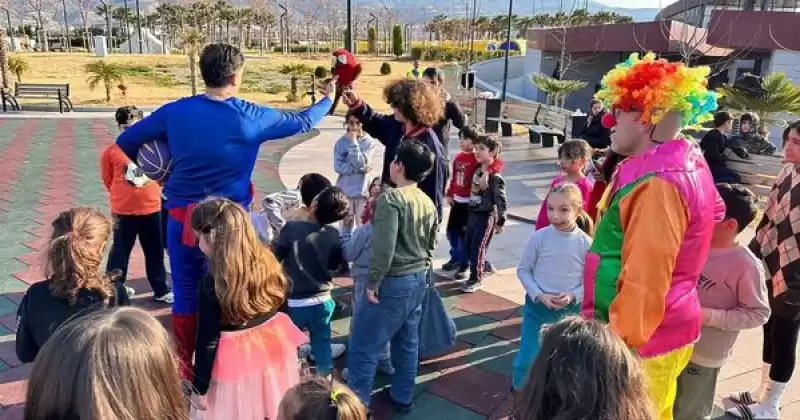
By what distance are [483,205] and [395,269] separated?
2019mm

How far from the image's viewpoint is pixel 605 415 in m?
1.49

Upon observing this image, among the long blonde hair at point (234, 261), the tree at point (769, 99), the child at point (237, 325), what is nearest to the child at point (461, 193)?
Answer: the child at point (237, 325)

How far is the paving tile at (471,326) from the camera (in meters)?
4.41

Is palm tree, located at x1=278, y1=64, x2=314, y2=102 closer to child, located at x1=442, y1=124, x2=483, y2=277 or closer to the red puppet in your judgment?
child, located at x1=442, y1=124, x2=483, y2=277

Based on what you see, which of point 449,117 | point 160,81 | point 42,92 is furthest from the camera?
point 160,81

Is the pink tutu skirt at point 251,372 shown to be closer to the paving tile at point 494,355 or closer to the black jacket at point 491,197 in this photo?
the paving tile at point 494,355

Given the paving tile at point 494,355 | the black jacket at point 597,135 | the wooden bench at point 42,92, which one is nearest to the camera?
the paving tile at point 494,355

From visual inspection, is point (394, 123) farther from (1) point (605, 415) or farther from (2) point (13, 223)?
(2) point (13, 223)

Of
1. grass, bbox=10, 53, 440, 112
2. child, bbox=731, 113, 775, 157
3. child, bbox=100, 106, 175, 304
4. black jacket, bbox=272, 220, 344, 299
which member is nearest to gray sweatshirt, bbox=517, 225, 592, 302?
black jacket, bbox=272, 220, 344, 299

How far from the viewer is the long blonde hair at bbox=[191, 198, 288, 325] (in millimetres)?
2584

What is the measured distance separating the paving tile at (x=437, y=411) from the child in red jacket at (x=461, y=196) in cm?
205

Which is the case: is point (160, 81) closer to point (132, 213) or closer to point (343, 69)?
point (132, 213)

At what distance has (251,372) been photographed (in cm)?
279

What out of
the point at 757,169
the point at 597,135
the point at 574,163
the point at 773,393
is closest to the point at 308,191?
the point at 574,163
